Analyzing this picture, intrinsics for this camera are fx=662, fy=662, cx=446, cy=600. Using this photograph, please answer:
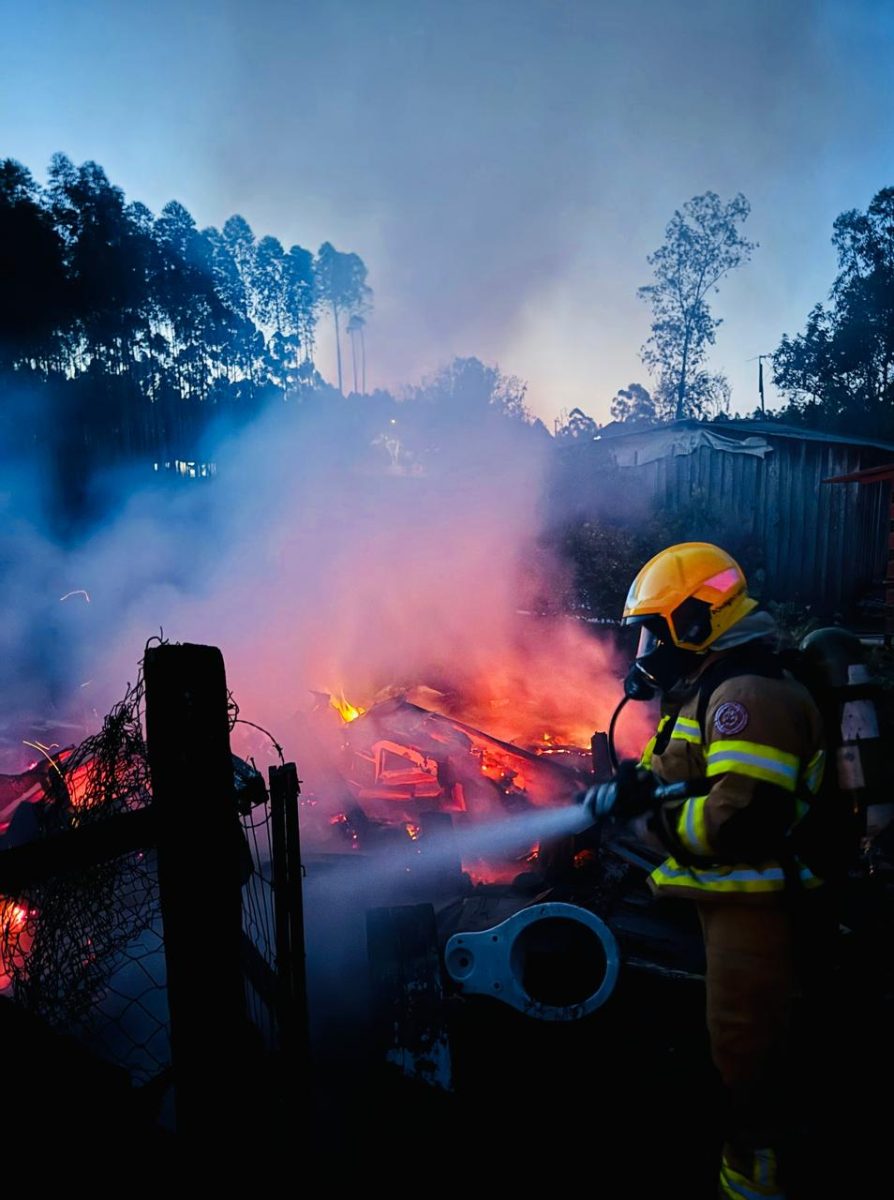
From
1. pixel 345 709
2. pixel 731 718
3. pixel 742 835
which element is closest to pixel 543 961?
pixel 742 835

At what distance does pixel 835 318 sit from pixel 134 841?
4103 cm

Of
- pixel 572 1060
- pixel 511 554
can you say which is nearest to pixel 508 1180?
pixel 572 1060

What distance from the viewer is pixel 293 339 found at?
32250 mm

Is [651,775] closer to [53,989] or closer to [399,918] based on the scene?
[399,918]

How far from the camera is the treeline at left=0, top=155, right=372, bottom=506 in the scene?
1591 cm

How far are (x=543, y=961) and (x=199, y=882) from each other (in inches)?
94.0

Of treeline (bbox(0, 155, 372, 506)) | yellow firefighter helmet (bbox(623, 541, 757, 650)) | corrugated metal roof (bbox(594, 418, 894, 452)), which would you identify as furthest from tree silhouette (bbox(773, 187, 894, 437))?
yellow firefighter helmet (bbox(623, 541, 757, 650))

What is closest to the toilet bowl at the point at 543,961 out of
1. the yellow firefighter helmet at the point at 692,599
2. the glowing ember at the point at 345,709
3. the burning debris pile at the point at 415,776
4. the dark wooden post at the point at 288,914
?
the dark wooden post at the point at 288,914

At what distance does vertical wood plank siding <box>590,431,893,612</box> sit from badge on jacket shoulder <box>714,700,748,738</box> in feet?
54.1

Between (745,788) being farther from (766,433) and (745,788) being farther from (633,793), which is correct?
(766,433)

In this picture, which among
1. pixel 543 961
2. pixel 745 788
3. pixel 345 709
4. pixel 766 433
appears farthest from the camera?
pixel 766 433

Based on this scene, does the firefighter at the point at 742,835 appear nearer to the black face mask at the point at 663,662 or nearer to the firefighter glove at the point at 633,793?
the firefighter glove at the point at 633,793

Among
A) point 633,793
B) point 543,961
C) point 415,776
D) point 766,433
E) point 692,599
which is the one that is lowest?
point 415,776

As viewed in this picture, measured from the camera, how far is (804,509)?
18250 millimetres
